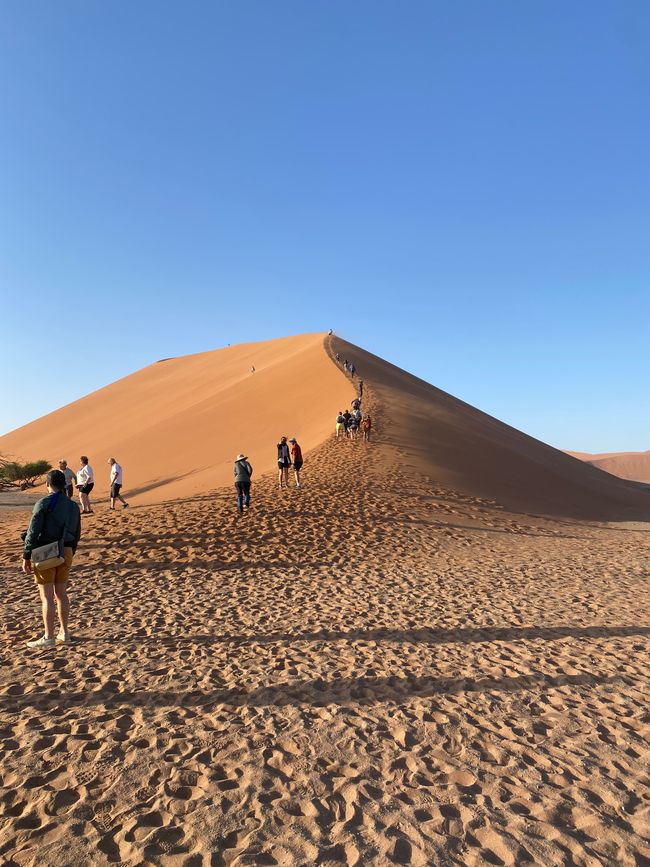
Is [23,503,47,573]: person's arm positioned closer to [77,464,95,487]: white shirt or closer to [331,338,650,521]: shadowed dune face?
[77,464,95,487]: white shirt

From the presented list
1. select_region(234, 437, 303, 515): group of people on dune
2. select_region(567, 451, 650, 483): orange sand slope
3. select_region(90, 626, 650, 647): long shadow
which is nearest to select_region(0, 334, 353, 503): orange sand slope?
select_region(234, 437, 303, 515): group of people on dune

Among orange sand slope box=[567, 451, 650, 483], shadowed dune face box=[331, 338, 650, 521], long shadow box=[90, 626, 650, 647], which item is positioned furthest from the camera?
orange sand slope box=[567, 451, 650, 483]

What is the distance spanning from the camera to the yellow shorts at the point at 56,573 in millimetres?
5660

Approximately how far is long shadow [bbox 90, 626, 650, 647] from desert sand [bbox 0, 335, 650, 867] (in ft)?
0.13

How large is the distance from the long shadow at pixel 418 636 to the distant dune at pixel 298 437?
923 centimetres

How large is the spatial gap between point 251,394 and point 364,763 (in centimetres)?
3050

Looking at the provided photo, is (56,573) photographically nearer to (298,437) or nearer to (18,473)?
(298,437)

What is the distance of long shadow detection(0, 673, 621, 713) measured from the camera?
4617mm

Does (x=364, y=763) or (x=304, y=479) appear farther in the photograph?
(x=304, y=479)

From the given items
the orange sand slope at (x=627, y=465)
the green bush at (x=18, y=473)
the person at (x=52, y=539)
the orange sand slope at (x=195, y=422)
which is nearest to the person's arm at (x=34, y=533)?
the person at (x=52, y=539)

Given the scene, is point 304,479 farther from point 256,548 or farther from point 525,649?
point 525,649

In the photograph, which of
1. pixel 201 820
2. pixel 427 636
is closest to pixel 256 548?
pixel 427 636

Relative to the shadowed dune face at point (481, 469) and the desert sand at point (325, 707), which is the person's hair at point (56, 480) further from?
the shadowed dune face at point (481, 469)

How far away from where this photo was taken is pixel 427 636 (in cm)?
646
